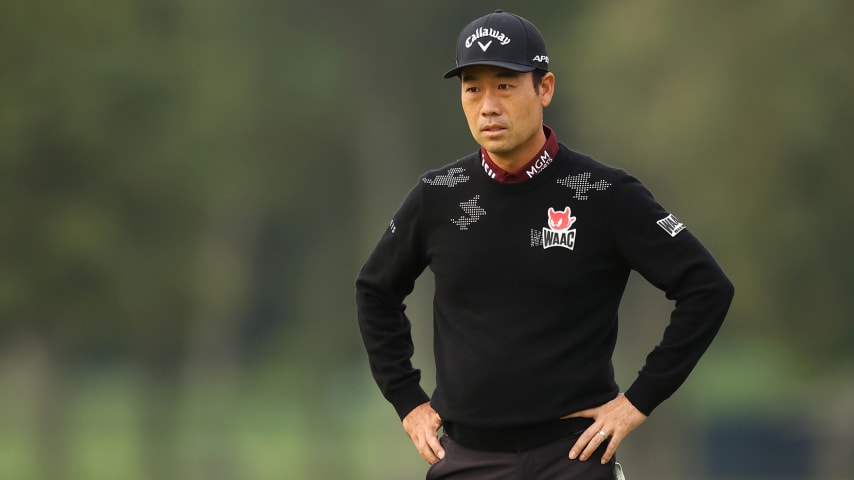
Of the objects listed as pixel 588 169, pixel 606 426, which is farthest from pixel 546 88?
pixel 606 426

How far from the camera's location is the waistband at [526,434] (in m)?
6.95

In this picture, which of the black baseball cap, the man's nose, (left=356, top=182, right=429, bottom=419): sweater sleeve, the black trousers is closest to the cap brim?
the black baseball cap

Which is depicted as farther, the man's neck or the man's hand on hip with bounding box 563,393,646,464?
the man's neck

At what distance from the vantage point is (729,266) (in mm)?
26844

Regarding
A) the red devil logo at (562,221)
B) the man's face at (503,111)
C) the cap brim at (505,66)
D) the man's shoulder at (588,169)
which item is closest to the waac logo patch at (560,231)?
the red devil logo at (562,221)

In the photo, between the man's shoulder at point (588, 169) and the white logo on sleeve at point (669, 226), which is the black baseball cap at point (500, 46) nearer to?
the man's shoulder at point (588, 169)

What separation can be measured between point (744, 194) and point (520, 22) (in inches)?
769

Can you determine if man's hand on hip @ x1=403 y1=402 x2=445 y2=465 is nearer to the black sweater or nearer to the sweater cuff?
the sweater cuff

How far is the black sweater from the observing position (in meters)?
6.90

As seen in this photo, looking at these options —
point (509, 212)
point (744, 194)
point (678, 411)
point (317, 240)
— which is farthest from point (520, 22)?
point (317, 240)

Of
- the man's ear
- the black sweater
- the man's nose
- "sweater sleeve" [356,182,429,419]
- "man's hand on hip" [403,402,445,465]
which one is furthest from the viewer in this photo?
"sweater sleeve" [356,182,429,419]

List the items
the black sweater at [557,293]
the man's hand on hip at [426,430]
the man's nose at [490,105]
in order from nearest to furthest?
1. the black sweater at [557,293]
2. the man's nose at [490,105]
3. the man's hand on hip at [426,430]

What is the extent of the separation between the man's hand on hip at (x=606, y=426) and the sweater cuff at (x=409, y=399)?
0.76 meters

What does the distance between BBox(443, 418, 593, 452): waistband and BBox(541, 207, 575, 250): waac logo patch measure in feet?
2.13
